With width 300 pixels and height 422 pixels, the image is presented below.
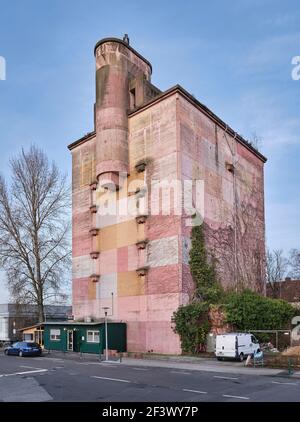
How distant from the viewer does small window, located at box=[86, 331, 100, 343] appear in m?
40.3

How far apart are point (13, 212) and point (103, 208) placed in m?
11.4

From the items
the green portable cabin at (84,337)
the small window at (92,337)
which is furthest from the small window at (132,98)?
the small window at (92,337)

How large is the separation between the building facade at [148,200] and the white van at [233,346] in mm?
5936

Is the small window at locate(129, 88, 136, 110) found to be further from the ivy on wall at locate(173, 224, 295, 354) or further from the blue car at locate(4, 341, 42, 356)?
the blue car at locate(4, 341, 42, 356)

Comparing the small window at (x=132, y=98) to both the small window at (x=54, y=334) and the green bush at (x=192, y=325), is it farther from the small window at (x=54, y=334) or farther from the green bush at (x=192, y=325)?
the small window at (x=54, y=334)

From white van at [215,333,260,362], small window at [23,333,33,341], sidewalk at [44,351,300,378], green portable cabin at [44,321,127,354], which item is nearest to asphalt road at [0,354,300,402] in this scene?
sidewalk at [44,351,300,378]

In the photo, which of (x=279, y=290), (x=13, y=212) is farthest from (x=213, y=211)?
(x=279, y=290)

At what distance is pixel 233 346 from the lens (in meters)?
30.8

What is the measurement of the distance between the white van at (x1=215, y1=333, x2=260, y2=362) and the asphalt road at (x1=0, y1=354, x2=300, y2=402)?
584cm

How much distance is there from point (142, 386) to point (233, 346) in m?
13.2

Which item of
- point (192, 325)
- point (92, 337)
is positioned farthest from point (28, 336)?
point (192, 325)

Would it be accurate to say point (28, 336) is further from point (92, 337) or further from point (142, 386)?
point (142, 386)
